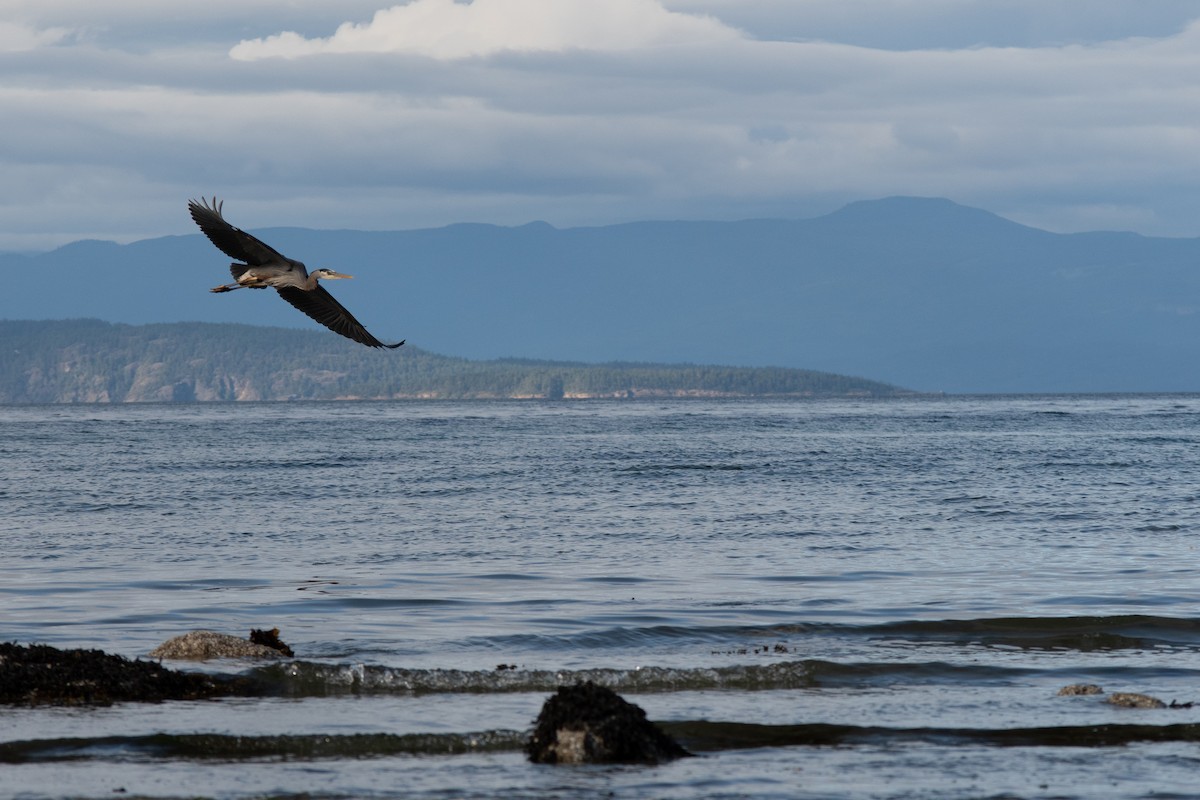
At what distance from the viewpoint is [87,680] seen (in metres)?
14.3

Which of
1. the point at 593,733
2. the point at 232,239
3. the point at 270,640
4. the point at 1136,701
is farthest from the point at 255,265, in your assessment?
the point at 1136,701

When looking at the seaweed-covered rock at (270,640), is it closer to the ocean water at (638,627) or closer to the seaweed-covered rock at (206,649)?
the seaweed-covered rock at (206,649)

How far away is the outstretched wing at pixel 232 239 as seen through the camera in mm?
18320

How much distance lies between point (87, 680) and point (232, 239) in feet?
19.2

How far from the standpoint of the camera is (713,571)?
2448 cm

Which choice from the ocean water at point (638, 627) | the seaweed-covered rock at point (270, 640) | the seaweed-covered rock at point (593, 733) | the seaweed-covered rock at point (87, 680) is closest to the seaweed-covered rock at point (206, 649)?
the seaweed-covered rock at point (270, 640)

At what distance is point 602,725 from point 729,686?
3.56 m

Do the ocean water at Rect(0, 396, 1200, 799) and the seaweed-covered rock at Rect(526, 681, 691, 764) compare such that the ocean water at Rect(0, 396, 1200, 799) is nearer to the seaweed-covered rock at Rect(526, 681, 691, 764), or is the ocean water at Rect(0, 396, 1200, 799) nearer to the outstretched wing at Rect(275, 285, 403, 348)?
the seaweed-covered rock at Rect(526, 681, 691, 764)

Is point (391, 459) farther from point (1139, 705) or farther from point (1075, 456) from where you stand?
point (1139, 705)

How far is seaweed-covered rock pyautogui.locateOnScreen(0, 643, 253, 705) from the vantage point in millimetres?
14125

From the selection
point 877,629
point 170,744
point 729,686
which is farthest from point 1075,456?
point 170,744

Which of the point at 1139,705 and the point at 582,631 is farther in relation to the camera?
the point at 582,631

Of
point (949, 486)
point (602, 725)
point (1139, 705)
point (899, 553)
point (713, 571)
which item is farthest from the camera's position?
point (949, 486)

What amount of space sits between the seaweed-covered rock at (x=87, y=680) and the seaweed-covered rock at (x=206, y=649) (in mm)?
1126
